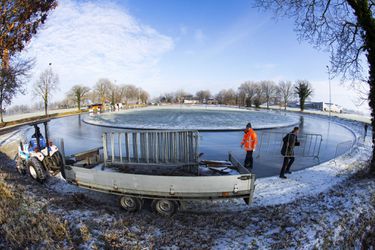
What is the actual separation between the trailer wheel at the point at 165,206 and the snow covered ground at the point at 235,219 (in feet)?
0.50

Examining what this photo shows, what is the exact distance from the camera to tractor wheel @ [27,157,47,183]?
Result: 267 inches

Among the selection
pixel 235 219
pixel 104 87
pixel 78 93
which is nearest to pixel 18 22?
pixel 235 219

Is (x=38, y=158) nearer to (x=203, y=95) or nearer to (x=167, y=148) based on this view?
(x=167, y=148)

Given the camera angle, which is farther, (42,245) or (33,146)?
(33,146)

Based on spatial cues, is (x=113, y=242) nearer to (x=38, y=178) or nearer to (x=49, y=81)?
(x=38, y=178)

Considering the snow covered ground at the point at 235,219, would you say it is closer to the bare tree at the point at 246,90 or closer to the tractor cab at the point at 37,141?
the tractor cab at the point at 37,141

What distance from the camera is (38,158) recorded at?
714cm

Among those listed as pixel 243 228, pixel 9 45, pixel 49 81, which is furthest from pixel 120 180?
pixel 49 81

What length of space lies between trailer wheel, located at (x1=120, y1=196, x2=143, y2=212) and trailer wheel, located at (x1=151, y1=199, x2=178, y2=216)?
362mm

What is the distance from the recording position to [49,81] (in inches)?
1510

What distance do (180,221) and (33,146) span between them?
6.09m

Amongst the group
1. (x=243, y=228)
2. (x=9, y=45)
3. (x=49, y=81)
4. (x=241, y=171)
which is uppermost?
(x=49, y=81)

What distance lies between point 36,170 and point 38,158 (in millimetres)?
515

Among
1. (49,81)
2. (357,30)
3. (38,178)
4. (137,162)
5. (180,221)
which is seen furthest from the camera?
(49,81)
